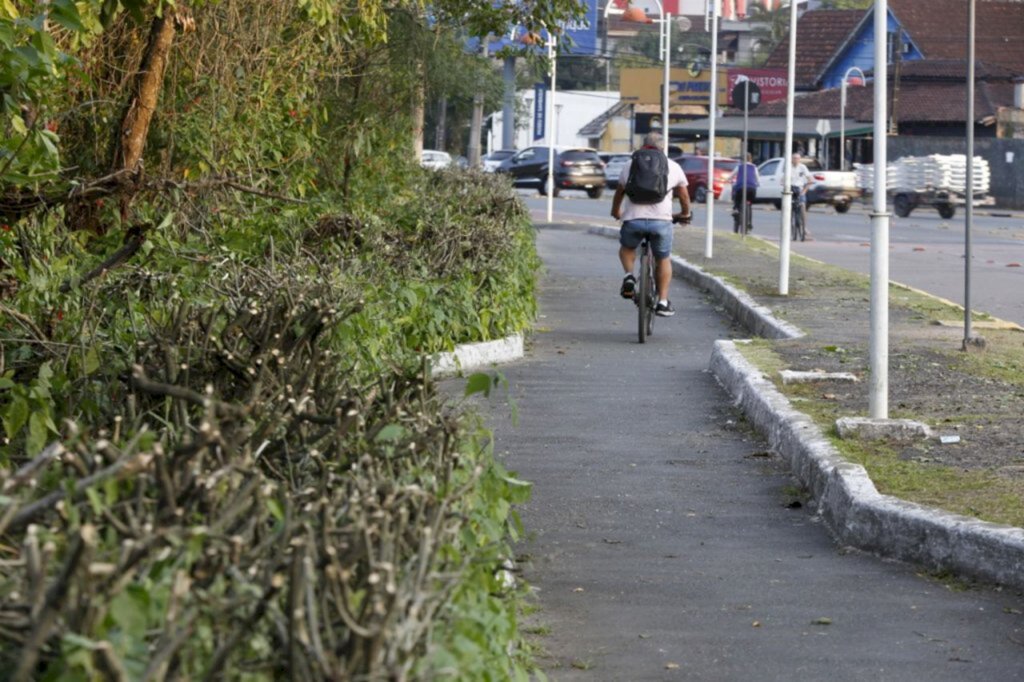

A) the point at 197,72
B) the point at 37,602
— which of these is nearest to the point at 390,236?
the point at 197,72

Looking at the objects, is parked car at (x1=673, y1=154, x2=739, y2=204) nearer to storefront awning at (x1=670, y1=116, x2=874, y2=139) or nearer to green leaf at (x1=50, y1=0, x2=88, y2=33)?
storefront awning at (x1=670, y1=116, x2=874, y2=139)

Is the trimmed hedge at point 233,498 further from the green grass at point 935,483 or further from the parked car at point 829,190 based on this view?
the parked car at point 829,190

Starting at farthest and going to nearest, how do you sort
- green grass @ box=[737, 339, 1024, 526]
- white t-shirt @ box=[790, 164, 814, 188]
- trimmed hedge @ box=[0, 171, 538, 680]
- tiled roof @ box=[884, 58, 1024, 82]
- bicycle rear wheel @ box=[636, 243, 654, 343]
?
tiled roof @ box=[884, 58, 1024, 82] < white t-shirt @ box=[790, 164, 814, 188] < bicycle rear wheel @ box=[636, 243, 654, 343] < green grass @ box=[737, 339, 1024, 526] < trimmed hedge @ box=[0, 171, 538, 680]

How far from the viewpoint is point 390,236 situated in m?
13.5

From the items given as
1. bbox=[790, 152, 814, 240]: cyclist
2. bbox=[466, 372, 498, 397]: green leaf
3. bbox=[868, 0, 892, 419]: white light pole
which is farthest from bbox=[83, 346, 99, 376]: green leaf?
bbox=[790, 152, 814, 240]: cyclist

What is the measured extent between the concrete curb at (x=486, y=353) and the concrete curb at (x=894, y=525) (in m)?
3.59

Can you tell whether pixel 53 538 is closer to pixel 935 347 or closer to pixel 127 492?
pixel 127 492

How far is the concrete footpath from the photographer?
18.0ft

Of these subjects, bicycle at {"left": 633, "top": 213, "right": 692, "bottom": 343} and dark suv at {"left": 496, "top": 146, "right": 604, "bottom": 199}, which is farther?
dark suv at {"left": 496, "top": 146, "right": 604, "bottom": 199}

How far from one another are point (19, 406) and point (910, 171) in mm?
42557

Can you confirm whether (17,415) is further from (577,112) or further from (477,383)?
(577,112)

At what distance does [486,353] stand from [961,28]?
6312 cm

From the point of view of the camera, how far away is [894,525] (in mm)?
6801

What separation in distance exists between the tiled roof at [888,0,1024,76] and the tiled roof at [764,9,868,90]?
317cm
